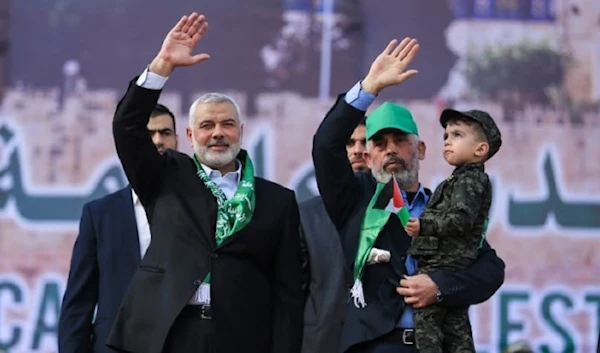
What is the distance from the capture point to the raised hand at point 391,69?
12.5 feet

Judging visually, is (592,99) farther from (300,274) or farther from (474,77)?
(300,274)

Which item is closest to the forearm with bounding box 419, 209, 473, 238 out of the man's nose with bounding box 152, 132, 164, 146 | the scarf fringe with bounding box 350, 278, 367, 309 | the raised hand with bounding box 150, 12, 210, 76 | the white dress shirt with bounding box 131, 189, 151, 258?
the scarf fringe with bounding box 350, 278, 367, 309

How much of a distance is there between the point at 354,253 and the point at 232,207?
424mm

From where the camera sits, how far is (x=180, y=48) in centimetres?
372

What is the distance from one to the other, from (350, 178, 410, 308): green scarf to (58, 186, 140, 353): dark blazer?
827 mm

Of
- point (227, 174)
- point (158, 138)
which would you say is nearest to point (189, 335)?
point (227, 174)

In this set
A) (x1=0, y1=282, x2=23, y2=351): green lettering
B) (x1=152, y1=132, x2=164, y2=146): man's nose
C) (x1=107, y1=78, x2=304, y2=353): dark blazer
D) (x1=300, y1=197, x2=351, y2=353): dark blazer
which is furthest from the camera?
(x1=0, y1=282, x2=23, y2=351): green lettering

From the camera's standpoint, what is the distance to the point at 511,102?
6.74 meters

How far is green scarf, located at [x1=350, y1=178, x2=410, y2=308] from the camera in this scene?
387 centimetres

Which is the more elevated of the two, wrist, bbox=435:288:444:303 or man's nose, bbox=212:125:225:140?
man's nose, bbox=212:125:225:140

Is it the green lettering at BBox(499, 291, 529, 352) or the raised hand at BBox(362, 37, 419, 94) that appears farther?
the green lettering at BBox(499, 291, 529, 352)

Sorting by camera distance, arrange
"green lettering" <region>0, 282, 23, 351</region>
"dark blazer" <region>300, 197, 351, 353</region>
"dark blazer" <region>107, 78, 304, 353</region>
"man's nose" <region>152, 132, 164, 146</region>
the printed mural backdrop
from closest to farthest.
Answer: "dark blazer" <region>107, 78, 304, 353</region> → "dark blazer" <region>300, 197, 351, 353</region> → "man's nose" <region>152, 132, 164, 146</region> → "green lettering" <region>0, 282, 23, 351</region> → the printed mural backdrop

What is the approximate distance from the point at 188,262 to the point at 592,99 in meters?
3.67

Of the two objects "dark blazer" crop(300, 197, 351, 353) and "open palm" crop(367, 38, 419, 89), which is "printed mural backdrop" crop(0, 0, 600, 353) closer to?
"dark blazer" crop(300, 197, 351, 353)
